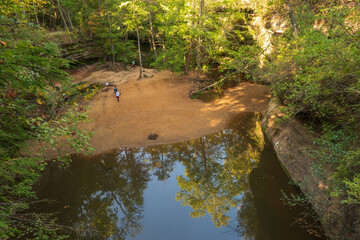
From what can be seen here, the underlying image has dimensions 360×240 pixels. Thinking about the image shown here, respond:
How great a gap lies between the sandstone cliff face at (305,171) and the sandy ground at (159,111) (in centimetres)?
430

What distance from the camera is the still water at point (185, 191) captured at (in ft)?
24.2

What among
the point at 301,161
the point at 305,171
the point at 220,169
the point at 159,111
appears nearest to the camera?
the point at 305,171

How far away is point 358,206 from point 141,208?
802 cm

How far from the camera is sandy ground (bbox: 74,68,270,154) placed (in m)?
14.0

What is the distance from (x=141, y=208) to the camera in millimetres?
8531

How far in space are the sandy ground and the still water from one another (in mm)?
1306

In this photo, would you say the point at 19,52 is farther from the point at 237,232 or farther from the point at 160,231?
the point at 237,232

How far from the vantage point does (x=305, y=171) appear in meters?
8.44

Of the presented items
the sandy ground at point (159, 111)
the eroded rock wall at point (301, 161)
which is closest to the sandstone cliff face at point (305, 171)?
the eroded rock wall at point (301, 161)

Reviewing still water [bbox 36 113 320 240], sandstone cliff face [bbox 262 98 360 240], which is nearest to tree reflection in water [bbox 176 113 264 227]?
still water [bbox 36 113 320 240]

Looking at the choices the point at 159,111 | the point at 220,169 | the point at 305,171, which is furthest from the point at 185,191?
the point at 159,111

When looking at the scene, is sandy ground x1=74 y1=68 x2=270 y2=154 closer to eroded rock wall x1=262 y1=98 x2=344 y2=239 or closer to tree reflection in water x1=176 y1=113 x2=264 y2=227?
tree reflection in water x1=176 y1=113 x2=264 y2=227

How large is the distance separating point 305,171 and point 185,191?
576 cm

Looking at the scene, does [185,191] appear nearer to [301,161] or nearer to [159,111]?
[301,161]
